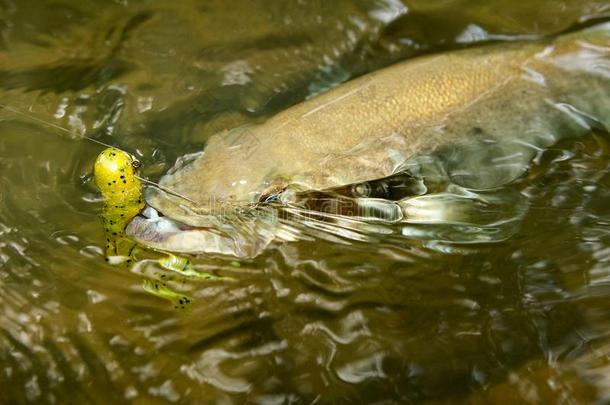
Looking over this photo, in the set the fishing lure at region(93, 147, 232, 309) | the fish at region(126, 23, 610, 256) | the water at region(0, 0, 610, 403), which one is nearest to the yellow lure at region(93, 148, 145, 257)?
the fishing lure at region(93, 147, 232, 309)

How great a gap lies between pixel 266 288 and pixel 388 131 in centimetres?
120

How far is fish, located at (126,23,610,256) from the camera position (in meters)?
3.27

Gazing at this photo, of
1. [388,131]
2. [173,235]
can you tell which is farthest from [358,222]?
[173,235]

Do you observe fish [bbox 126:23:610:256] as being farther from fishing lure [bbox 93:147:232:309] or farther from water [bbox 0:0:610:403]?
water [bbox 0:0:610:403]

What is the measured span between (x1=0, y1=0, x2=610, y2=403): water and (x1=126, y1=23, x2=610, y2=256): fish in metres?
0.18

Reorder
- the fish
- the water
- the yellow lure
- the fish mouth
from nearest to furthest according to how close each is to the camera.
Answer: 1. the yellow lure
2. the water
3. the fish mouth
4. the fish

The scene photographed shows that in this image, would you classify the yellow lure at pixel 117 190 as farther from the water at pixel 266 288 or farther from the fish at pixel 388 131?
the water at pixel 266 288

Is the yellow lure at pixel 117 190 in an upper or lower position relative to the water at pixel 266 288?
upper

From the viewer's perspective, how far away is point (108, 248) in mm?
3135

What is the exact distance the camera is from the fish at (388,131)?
327 cm

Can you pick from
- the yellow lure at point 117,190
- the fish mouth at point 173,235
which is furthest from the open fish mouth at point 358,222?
the yellow lure at point 117,190

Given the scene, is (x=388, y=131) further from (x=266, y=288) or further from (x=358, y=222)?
(x=266, y=288)

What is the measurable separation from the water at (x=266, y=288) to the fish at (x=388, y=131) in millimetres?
183

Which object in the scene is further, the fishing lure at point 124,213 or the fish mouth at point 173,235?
the fish mouth at point 173,235
